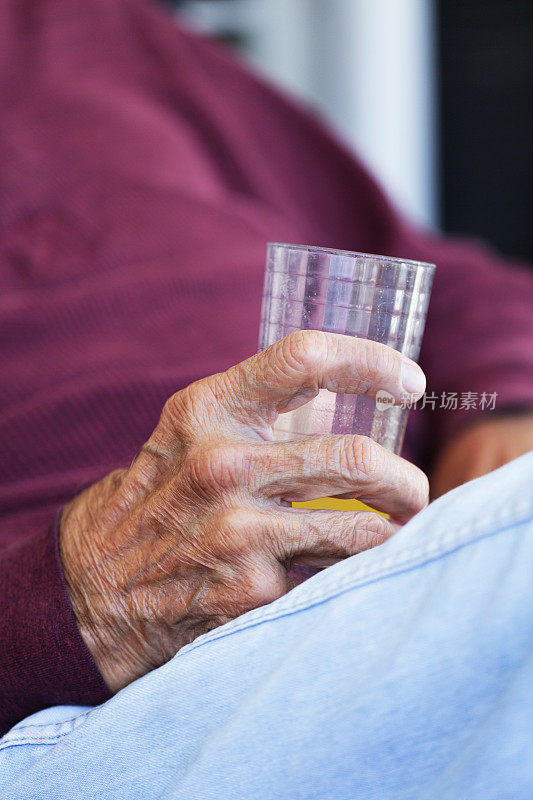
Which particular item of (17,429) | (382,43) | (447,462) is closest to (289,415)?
(17,429)

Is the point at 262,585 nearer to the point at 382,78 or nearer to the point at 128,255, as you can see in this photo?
the point at 128,255

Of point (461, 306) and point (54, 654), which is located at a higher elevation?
point (461, 306)

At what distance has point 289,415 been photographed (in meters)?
0.45

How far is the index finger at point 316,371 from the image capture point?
0.42 meters

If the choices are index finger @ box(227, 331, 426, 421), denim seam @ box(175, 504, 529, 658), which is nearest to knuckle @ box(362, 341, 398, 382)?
index finger @ box(227, 331, 426, 421)

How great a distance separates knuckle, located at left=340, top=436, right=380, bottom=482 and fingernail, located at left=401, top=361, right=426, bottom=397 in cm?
5

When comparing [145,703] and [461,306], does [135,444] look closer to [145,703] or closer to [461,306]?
[145,703]

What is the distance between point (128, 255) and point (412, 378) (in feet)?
1.72

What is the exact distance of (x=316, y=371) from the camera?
1.38 ft

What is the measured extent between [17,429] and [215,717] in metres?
0.41

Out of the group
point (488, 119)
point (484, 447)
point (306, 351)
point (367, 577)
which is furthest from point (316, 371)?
point (488, 119)

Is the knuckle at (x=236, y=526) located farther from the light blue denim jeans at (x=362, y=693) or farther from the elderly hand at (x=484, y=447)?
the elderly hand at (x=484, y=447)

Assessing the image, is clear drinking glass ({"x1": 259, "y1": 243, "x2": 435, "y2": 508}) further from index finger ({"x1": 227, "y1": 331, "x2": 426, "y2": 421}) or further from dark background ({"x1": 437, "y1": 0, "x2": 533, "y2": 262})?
dark background ({"x1": 437, "y1": 0, "x2": 533, "y2": 262})

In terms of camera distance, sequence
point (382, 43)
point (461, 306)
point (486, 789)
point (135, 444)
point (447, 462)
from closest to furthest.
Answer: point (486, 789) < point (135, 444) < point (447, 462) < point (461, 306) < point (382, 43)
